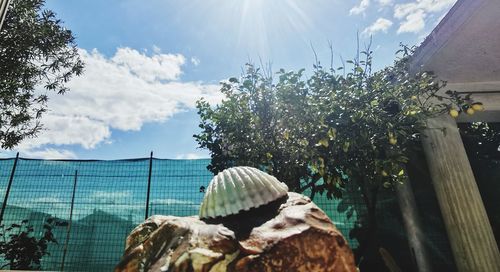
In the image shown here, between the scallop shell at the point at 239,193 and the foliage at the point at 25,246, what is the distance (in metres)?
4.80

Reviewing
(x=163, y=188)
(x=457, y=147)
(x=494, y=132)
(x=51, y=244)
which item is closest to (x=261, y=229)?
(x=163, y=188)

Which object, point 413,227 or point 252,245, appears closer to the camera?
point 252,245

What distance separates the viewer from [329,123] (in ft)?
12.4

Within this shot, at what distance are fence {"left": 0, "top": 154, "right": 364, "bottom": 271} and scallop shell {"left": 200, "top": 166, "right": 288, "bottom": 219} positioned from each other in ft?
10.9

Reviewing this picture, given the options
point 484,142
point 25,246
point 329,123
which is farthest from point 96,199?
point 484,142

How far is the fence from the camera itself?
471cm

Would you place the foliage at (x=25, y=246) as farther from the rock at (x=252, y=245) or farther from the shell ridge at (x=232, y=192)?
the shell ridge at (x=232, y=192)

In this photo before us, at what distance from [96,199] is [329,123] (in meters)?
4.40

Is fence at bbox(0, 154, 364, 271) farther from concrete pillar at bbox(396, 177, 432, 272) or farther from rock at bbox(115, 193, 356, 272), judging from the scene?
rock at bbox(115, 193, 356, 272)

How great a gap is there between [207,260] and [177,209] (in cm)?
395

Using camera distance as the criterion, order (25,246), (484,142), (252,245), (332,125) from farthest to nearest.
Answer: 1. (484,142)
2. (25,246)
3. (332,125)
4. (252,245)

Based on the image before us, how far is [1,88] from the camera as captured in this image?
499 cm

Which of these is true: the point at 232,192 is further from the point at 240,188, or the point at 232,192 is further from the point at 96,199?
the point at 96,199

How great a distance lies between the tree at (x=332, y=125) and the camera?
3.70 metres
